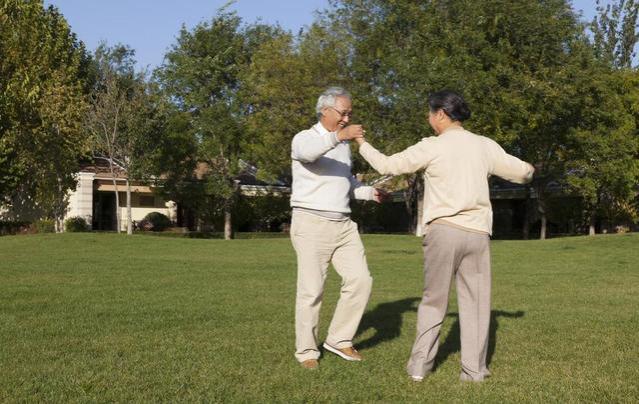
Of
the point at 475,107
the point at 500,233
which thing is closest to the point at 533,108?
the point at 475,107

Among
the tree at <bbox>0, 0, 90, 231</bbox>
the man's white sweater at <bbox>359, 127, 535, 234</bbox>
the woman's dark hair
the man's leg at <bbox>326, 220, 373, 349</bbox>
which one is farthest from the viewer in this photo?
the tree at <bbox>0, 0, 90, 231</bbox>

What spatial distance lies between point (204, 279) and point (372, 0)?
2539cm

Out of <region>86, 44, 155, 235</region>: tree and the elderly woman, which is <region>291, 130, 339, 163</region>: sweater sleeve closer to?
the elderly woman

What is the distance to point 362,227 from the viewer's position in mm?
52031

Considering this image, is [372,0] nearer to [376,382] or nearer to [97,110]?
[97,110]

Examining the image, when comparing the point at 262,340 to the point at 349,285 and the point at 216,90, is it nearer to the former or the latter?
the point at 349,285

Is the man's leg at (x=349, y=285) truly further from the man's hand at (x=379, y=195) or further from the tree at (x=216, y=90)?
the tree at (x=216, y=90)

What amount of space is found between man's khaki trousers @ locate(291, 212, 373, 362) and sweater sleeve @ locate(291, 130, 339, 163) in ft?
1.84

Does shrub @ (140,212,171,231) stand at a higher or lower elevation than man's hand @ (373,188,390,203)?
lower

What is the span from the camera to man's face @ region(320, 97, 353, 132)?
21.5ft

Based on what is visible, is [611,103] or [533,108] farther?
[611,103]

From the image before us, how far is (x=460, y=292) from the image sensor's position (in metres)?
6.04

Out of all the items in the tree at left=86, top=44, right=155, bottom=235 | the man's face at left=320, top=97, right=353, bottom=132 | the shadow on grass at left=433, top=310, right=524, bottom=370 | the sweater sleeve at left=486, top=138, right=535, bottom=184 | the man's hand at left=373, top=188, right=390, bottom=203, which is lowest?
the shadow on grass at left=433, top=310, right=524, bottom=370

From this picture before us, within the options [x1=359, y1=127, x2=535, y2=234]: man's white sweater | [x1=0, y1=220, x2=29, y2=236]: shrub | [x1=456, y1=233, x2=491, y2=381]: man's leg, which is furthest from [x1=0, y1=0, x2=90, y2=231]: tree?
[x1=456, y1=233, x2=491, y2=381]: man's leg
